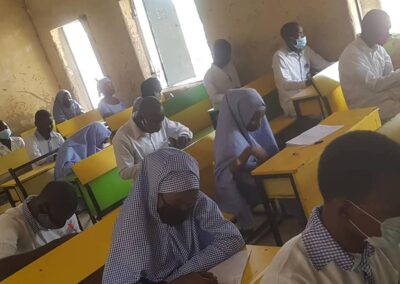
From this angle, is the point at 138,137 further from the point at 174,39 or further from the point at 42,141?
the point at 174,39

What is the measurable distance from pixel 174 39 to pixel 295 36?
2416mm

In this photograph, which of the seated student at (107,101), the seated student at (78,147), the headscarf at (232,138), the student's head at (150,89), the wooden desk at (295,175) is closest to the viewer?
the wooden desk at (295,175)

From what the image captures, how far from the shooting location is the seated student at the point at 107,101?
6922mm

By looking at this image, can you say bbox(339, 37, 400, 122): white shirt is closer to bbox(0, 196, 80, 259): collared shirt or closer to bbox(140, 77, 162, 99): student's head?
bbox(140, 77, 162, 99): student's head

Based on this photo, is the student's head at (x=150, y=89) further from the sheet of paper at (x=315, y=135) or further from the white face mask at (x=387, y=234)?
the white face mask at (x=387, y=234)

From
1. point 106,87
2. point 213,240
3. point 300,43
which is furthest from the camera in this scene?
point 106,87

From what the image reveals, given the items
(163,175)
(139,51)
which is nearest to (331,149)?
(163,175)

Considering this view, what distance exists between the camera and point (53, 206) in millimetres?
2473

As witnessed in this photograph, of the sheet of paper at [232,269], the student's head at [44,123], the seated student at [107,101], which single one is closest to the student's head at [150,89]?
the student's head at [44,123]

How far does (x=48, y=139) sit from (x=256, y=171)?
397cm

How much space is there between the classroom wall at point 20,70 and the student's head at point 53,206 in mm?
6905

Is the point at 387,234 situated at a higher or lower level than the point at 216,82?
higher

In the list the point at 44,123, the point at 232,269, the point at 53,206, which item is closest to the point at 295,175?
the point at 232,269

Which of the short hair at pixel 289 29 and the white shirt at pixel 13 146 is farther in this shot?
the white shirt at pixel 13 146
